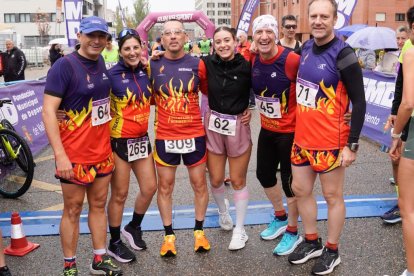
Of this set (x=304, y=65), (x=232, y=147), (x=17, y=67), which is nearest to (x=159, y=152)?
(x=232, y=147)

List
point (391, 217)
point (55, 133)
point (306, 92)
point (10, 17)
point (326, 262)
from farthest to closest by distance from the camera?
point (10, 17) < point (391, 217) < point (326, 262) < point (306, 92) < point (55, 133)

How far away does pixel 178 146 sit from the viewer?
3.88 meters

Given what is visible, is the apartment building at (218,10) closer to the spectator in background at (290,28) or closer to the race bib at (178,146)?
the spectator in background at (290,28)

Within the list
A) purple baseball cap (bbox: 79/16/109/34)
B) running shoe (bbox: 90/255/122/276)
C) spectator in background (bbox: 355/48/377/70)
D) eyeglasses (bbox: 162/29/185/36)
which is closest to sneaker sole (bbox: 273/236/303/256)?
running shoe (bbox: 90/255/122/276)

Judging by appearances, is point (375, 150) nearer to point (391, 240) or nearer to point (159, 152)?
point (391, 240)

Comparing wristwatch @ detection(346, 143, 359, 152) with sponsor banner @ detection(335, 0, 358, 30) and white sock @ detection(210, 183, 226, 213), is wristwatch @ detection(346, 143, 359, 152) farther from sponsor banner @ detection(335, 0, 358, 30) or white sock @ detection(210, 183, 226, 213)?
sponsor banner @ detection(335, 0, 358, 30)

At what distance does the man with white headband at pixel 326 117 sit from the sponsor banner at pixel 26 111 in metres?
5.42

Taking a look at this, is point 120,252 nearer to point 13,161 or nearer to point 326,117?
point 326,117

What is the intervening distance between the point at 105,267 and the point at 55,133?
1215 mm

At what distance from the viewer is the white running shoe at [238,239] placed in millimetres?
4027

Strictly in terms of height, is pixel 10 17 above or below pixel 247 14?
above

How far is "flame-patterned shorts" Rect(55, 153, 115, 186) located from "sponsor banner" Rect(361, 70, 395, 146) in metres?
5.90

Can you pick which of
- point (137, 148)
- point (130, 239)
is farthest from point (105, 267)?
point (137, 148)

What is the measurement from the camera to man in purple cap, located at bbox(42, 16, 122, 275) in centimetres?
314
